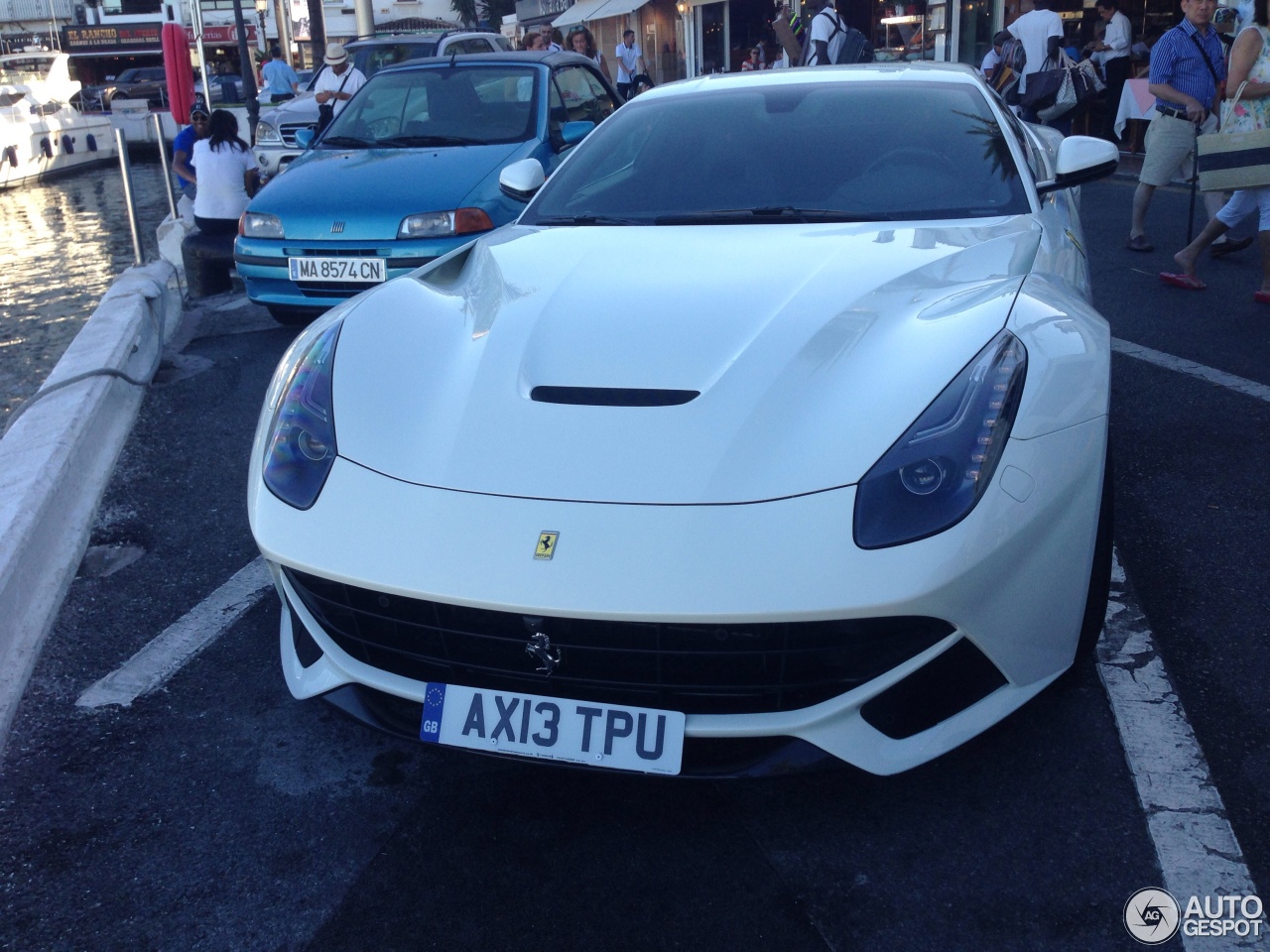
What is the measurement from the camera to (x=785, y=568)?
1.87 m

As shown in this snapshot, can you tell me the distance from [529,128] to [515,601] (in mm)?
5322

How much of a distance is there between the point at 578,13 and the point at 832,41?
2748 cm

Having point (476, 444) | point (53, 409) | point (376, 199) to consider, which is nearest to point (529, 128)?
point (376, 199)

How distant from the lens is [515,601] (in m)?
1.90

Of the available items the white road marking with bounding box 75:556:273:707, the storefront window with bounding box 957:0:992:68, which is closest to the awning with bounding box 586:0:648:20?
the storefront window with bounding box 957:0:992:68

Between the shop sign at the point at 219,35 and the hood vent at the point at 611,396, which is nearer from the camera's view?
the hood vent at the point at 611,396

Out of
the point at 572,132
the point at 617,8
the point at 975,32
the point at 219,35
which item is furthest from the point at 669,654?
the point at 219,35

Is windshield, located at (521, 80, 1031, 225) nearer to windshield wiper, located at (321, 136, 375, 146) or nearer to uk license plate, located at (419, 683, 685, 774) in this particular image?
uk license plate, located at (419, 683, 685, 774)

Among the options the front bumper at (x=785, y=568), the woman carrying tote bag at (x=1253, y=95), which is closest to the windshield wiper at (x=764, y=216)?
the front bumper at (x=785, y=568)

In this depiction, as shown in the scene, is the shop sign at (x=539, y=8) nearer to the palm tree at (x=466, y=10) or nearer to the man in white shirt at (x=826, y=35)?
the palm tree at (x=466, y=10)

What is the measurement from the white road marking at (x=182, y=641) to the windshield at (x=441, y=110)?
4068 mm

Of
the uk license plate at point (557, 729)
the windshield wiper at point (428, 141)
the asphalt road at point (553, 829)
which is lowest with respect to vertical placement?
the asphalt road at point (553, 829)
